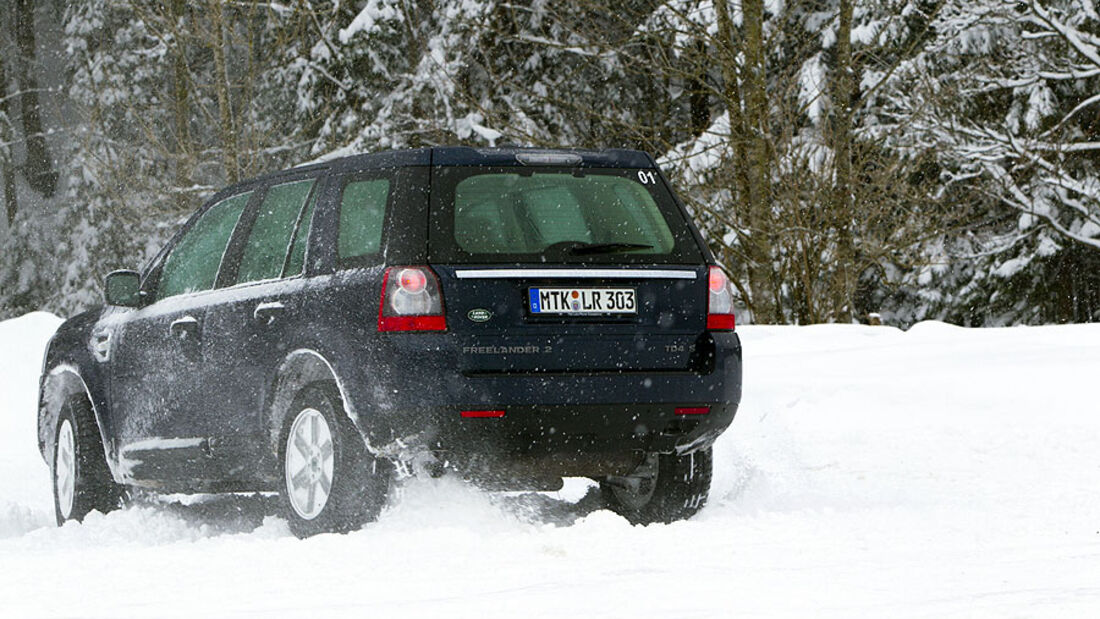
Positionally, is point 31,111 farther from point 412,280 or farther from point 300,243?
point 412,280

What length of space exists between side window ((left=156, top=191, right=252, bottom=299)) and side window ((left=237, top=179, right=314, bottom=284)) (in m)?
0.23

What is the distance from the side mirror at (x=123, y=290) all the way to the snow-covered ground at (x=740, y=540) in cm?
111

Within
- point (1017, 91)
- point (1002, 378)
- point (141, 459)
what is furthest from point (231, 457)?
point (1017, 91)

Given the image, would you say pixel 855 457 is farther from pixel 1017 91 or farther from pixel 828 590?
pixel 1017 91

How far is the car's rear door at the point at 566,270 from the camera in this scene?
586 cm

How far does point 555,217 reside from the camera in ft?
20.6

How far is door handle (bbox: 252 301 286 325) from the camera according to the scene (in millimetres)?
6434

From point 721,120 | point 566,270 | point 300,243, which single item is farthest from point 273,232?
point 721,120

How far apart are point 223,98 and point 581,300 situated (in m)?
16.1

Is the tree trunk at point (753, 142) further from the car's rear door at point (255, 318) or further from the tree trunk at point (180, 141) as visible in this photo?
the car's rear door at point (255, 318)

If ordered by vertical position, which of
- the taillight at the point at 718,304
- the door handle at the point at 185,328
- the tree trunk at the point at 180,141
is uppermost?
the tree trunk at the point at 180,141

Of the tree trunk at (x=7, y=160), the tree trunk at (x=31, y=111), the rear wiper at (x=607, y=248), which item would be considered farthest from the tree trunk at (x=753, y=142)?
the tree trunk at (x=7, y=160)

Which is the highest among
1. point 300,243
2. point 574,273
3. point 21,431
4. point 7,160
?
point 7,160

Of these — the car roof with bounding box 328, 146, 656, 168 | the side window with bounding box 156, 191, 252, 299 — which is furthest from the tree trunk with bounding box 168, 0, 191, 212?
the car roof with bounding box 328, 146, 656, 168
